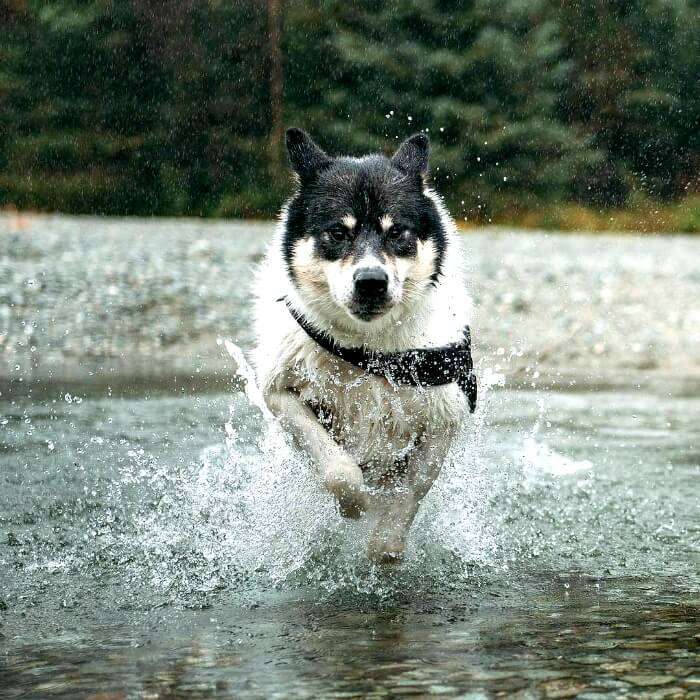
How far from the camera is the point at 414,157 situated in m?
4.95

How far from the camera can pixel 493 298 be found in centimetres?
1354

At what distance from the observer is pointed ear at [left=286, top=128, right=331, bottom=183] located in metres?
4.86

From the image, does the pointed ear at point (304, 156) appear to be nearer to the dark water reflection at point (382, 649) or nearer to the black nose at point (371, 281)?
the black nose at point (371, 281)

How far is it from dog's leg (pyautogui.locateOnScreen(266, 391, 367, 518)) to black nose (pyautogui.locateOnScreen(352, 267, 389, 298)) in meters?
0.61

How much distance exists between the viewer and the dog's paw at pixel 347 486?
4355 millimetres

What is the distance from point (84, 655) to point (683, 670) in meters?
1.71

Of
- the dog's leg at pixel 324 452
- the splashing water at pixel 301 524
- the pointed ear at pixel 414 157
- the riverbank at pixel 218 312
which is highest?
the pointed ear at pixel 414 157

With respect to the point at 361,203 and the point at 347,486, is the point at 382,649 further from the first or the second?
the point at 361,203

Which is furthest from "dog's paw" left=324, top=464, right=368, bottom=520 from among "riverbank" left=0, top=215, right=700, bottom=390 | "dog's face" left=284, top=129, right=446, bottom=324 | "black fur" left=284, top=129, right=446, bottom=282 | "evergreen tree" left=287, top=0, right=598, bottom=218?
"evergreen tree" left=287, top=0, right=598, bottom=218

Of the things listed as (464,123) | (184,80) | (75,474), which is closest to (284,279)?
(75,474)

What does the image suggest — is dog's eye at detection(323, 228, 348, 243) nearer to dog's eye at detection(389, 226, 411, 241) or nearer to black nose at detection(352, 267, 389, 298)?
dog's eye at detection(389, 226, 411, 241)

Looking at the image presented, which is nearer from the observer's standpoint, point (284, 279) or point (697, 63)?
point (284, 279)

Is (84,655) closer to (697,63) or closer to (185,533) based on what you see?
(185,533)

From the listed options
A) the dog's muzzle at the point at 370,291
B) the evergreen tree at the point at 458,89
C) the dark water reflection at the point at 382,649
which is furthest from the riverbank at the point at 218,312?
the evergreen tree at the point at 458,89
